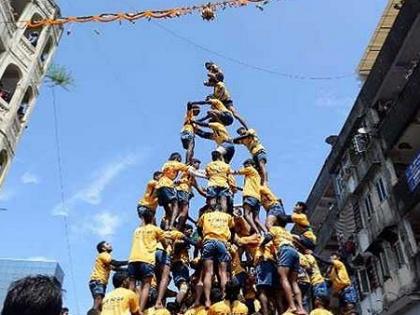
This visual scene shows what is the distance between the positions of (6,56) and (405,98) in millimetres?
17335

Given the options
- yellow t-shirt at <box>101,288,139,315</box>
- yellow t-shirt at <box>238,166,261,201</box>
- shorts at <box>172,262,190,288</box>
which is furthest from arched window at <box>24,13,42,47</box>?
yellow t-shirt at <box>101,288,139,315</box>

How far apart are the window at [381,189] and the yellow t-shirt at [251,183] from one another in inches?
423

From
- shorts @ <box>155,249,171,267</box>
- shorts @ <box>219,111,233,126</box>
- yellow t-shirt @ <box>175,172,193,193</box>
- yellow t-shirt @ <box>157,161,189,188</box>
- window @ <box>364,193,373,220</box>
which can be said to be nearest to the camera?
shorts @ <box>155,249,171,267</box>

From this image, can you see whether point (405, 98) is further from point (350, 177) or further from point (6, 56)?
point (6, 56)

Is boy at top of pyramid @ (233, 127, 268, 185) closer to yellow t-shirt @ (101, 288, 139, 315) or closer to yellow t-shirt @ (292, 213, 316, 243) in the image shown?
yellow t-shirt @ (292, 213, 316, 243)

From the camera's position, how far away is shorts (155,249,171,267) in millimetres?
9945

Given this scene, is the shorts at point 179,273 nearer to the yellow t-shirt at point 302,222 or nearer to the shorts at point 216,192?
the shorts at point 216,192

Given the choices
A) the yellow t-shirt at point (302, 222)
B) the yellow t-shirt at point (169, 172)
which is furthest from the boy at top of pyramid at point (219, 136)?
the yellow t-shirt at point (302, 222)

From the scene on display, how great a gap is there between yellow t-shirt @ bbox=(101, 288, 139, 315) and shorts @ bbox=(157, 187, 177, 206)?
179 inches

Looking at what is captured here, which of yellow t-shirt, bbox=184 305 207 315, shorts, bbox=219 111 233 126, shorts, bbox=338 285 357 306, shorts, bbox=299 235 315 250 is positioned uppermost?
shorts, bbox=219 111 233 126

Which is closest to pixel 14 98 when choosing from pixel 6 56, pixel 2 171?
pixel 6 56

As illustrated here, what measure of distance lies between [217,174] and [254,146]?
10.7 ft

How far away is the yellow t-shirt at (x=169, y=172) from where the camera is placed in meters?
12.0

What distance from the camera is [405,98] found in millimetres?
18875
